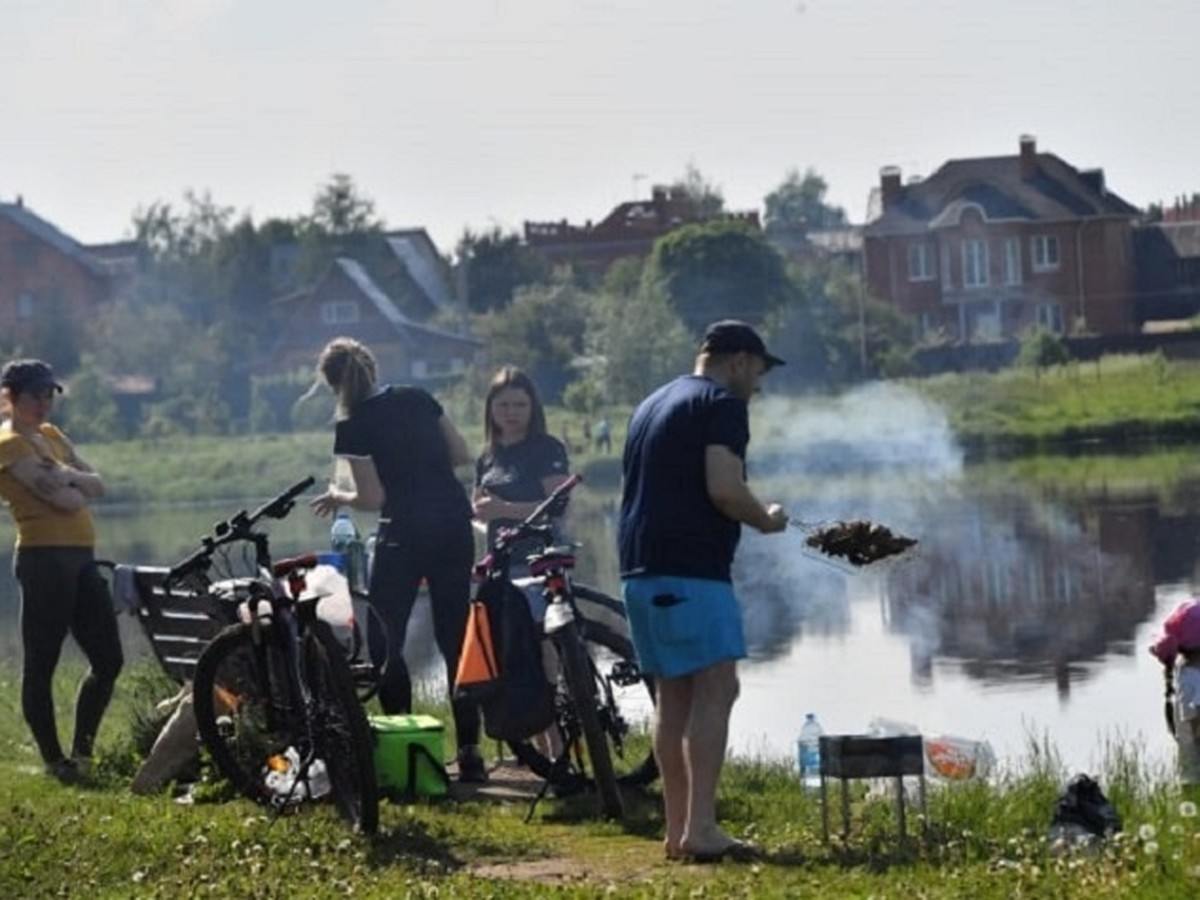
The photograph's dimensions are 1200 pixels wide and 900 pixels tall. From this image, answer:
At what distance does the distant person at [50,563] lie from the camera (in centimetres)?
1305

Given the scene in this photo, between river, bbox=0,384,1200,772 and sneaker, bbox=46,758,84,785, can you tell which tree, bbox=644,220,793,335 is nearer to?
river, bbox=0,384,1200,772

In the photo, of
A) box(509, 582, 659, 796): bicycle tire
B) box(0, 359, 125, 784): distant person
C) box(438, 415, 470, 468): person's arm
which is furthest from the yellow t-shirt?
box(509, 582, 659, 796): bicycle tire

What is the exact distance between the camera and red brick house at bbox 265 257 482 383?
86.6 metres

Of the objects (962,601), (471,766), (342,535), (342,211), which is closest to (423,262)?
(342,211)

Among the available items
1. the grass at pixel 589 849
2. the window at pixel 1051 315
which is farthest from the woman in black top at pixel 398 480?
the window at pixel 1051 315

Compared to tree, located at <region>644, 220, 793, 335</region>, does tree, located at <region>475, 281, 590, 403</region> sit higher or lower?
lower

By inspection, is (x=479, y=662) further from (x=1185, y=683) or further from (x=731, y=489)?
(x=1185, y=683)

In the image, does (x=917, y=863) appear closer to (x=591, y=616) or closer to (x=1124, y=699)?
(x=591, y=616)

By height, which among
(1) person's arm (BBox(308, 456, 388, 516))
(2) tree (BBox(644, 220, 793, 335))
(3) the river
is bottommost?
(3) the river

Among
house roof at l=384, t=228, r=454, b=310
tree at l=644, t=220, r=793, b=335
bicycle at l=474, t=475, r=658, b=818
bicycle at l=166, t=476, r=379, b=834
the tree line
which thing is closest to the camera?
bicycle at l=166, t=476, r=379, b=834

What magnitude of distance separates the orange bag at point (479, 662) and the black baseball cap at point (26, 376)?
94.0 inches

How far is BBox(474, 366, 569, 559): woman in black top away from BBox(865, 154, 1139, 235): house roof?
260 ft

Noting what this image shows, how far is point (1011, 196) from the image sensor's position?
9269 cm

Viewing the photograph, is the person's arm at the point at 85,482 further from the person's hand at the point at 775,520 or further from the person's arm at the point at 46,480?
the person's hand at the point at 775,520
